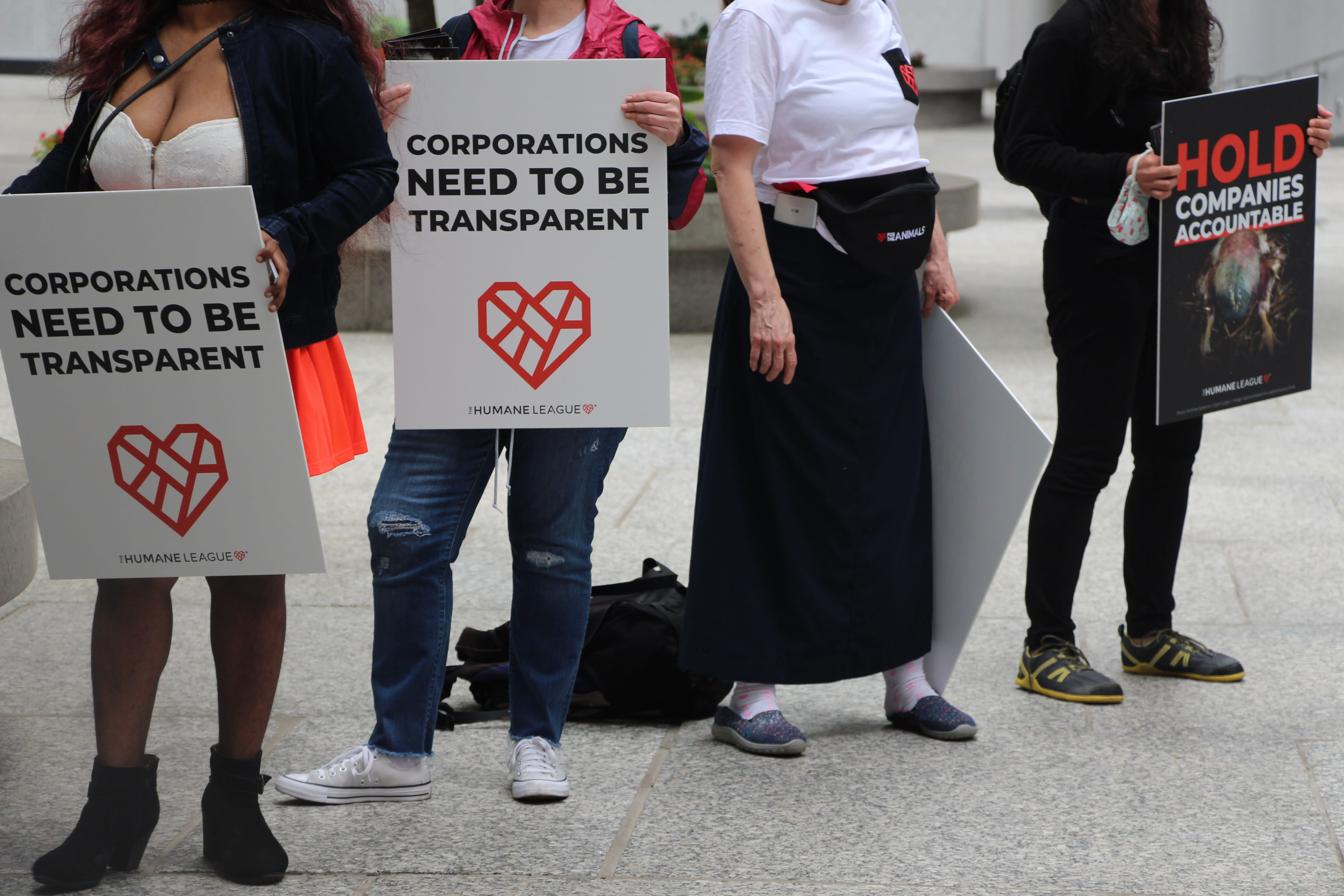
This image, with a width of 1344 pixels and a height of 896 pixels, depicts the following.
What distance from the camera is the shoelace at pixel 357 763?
3.06 m

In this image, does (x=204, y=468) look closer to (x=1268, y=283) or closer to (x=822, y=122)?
(x=822, y=122)

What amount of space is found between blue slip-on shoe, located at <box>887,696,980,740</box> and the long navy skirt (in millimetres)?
173

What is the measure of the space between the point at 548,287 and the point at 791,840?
1.20 m

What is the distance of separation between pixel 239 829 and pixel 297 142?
1246mm

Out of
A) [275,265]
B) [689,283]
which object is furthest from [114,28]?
[689,283]

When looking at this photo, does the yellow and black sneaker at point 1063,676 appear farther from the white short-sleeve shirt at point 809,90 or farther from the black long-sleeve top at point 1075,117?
the white short-sleeve shirt at point 809,90

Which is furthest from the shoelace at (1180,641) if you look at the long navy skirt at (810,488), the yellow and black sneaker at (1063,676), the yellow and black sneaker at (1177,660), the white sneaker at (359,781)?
the white sneaker at (359,781)

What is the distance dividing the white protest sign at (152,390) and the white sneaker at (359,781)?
0.65 metres

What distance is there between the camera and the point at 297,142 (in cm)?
259

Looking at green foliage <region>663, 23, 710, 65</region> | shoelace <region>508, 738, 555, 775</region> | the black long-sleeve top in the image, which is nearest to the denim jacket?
shoelace <region>508, 738, 555, 775</region>

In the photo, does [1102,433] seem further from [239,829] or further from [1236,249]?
[239,829]

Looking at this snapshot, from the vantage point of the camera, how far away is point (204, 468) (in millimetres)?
2545

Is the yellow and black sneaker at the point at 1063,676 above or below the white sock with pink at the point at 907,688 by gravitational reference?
below

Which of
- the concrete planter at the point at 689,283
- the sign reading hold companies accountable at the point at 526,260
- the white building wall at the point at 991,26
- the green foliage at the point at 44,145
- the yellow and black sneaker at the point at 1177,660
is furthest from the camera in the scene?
the white building wall at the point at 991,26
